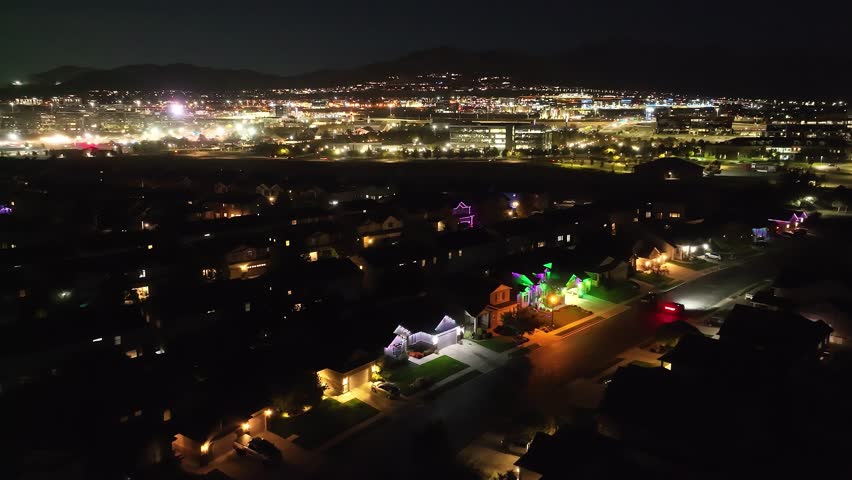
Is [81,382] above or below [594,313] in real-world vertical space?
above

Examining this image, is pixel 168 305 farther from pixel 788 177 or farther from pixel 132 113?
pixel 132 113

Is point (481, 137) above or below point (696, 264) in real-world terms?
above

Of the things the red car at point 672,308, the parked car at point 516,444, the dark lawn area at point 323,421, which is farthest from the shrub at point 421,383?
the red car at point 672,308

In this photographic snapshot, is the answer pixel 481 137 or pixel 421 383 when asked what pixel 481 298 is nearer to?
pixel 421 383

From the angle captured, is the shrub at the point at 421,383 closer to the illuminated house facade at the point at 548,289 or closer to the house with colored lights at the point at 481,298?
the house with colored lights at the point at 481,298

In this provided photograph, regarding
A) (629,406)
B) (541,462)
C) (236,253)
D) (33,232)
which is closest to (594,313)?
(629,406)

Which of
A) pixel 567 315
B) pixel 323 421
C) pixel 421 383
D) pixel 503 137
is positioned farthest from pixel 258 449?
pixel 503 137

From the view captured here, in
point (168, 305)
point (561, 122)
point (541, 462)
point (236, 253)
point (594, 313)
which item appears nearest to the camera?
point (541, 462)
